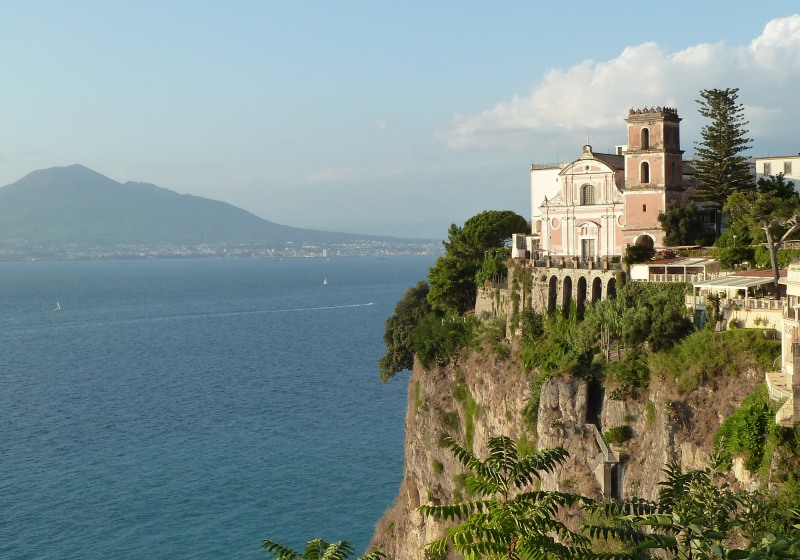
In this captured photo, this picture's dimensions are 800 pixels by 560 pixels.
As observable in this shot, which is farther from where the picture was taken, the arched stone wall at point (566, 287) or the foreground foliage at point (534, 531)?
the arched stone wall at point (566, 287)

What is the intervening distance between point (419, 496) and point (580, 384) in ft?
48.2

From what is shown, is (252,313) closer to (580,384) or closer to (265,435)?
(265,435)

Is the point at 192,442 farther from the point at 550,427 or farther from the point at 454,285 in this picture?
the point at 550,427

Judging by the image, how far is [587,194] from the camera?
171ft

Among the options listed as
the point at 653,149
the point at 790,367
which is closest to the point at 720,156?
the point at 653,149

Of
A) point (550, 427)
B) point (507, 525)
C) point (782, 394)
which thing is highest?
point (507, 525)

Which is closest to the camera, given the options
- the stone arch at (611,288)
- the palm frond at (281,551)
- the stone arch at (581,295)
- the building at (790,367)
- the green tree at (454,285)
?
the palm frond at (281,551)

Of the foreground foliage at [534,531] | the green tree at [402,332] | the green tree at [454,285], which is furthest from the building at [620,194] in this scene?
the foreground foliage at [534,531]

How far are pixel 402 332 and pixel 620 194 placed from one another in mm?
23330

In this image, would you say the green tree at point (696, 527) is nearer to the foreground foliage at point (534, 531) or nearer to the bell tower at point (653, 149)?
the foreground foliage at point (534, 531)

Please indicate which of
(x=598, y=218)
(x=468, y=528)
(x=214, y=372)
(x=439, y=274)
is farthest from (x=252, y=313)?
(x=468, y=528)

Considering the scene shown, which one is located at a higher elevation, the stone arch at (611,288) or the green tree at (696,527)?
the stone arch at (611,288)

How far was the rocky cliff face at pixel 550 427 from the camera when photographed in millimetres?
34406

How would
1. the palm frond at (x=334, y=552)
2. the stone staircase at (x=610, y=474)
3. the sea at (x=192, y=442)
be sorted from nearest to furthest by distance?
1. the palm frond at (x=334, y=552)
2. the stone staircase at (x=610, y=474)
3. the sea at (x=192, y=442)
